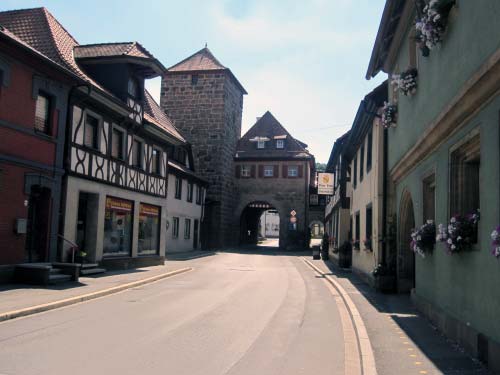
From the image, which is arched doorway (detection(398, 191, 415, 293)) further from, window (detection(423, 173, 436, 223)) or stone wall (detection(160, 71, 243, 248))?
stone wall (detection(160, 71, 243, 248))

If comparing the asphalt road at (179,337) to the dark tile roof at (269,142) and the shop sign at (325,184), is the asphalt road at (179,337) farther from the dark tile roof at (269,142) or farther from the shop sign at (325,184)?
the dark tile roof at (269,142)

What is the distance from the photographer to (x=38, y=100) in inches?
613

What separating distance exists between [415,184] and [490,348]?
6023 millimetres

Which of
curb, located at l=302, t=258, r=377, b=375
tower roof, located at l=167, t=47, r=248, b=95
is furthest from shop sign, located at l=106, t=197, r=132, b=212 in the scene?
tower roof, located at l=167, t=47, r=248, b=95

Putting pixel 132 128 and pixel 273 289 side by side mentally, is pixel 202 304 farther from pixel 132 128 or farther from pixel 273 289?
pixel 132 128

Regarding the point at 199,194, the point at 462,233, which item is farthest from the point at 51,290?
the point at 199,194

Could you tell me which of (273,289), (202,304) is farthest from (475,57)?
(273,289)

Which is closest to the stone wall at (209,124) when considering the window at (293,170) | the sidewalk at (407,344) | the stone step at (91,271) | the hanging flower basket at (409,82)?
the window at (293,170)

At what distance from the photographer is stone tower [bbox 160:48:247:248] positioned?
46656mm

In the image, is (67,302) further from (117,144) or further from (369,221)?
(369,221)

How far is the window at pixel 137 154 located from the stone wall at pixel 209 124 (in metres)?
22.9

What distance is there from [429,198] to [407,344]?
4.08 meters

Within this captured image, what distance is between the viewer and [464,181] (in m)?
8.33

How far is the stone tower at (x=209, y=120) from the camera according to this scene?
153 feet
